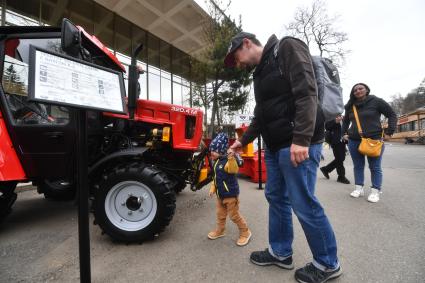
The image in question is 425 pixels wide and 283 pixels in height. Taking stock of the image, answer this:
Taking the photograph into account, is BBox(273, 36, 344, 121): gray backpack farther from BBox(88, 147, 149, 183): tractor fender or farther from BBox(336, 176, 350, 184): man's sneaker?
BBox(336, 176, 350, 184): man's sneaker

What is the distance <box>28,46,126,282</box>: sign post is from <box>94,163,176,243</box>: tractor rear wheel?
3.30ft

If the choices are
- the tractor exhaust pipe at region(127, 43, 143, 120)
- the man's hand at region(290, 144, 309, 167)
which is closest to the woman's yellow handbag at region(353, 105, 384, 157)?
the man's hand at region(290, 144, 309, 167)

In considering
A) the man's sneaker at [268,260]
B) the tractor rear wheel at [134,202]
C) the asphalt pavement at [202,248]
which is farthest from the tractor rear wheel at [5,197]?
the man's sneaker at [268,260]

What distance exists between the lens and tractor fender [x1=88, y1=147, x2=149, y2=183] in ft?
9.13

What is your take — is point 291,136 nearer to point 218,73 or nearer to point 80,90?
point 80,90

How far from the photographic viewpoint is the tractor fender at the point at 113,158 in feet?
9.13

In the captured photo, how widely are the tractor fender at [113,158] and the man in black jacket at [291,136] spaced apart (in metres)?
1.47

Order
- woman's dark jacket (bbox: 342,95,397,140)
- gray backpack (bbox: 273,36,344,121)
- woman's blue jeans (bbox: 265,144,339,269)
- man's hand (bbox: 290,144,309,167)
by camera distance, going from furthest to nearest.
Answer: woman's dark jacket (bbox: 342,95,397,140) → gray backpack (bbox: 273,36,344,121) → woman's blue jeans (bbox: 265,144,339,269) → man's hand (bbox: 290,144,309,167)

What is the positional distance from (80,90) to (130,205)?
1664 millimetres

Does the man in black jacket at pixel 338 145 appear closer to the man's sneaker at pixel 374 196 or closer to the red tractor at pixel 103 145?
the man's sneaker at pixel 374 196

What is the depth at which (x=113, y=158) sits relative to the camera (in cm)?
282

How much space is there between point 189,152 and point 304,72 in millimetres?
2153

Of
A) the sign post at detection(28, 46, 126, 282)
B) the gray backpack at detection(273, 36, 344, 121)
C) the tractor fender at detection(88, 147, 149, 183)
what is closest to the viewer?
the sign post at detection(28, 46, 126, 282)

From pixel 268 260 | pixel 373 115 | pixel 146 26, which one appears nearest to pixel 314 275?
pixel 268 260
